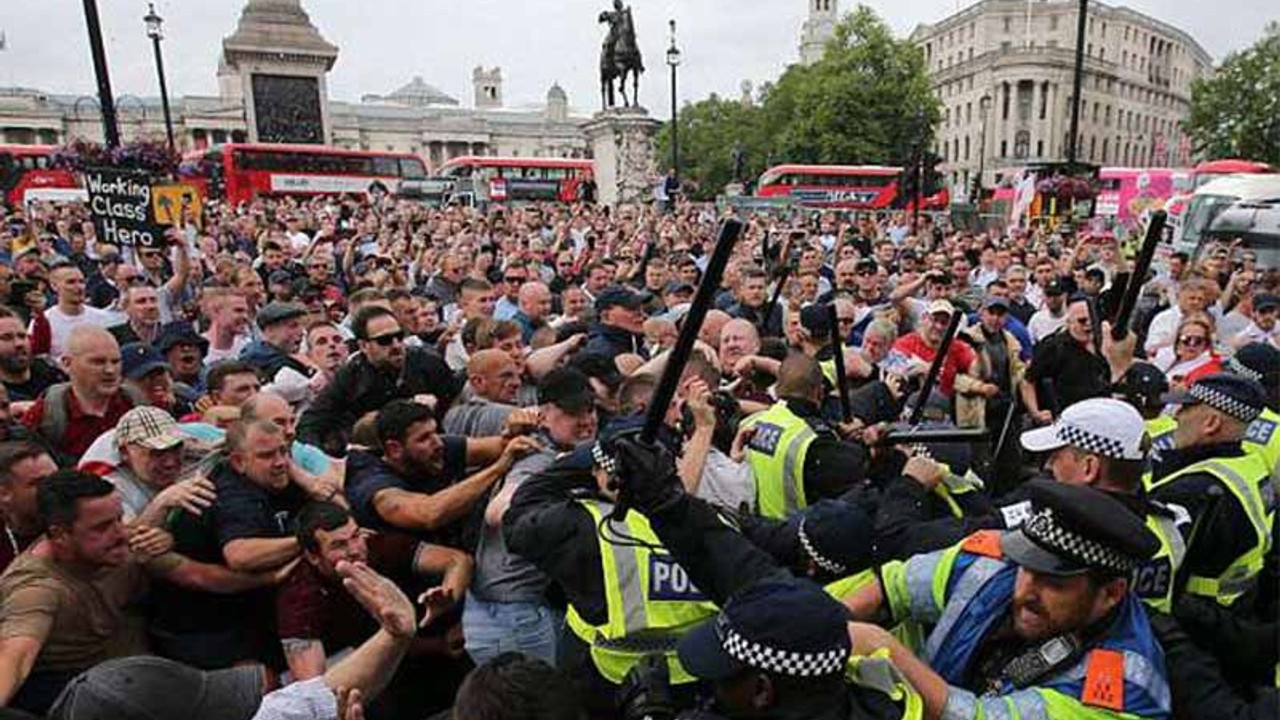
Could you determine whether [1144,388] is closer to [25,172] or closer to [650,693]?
[650,693]

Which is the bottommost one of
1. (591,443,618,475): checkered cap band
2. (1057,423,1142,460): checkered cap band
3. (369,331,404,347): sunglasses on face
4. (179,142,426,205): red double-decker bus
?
(369,331,404,347): sunglasses on face

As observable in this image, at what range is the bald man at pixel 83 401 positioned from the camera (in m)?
4.00

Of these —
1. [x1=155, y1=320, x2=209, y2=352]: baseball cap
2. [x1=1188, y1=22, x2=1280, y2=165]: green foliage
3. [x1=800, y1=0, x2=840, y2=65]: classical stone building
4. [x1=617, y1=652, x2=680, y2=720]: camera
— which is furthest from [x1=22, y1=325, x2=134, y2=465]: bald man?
[x1=800, y1=0, x2=840, y2=65]: classical stone building

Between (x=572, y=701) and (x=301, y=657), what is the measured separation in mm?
1330

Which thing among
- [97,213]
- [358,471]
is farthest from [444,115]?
[358,471]

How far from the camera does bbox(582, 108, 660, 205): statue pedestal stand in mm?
25219

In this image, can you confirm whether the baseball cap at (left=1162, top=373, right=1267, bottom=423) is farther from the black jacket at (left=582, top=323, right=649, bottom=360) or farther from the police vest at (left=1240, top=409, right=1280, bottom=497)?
the black jacket at (left=582, top=323, right=649, bottom=360)

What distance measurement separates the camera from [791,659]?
5.21ft

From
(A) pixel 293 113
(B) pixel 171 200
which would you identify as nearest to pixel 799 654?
(B) pixel 171 200

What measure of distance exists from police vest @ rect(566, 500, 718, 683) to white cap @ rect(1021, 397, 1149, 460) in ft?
3.89

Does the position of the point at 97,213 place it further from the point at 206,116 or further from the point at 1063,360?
the point at 206,116

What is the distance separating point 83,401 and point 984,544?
161 inches

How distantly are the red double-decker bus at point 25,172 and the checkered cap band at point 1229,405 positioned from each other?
123 ft

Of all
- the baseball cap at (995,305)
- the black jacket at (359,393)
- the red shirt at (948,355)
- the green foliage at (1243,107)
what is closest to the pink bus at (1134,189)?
the green foliage at (1243,107)
